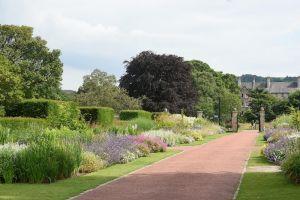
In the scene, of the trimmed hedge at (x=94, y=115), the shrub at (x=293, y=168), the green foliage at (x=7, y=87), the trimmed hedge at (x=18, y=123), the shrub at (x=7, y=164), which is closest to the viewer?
the shrub at (x=293, y=168)

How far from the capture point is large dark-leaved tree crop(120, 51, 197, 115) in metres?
67.2

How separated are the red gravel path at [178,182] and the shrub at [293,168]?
1429mm

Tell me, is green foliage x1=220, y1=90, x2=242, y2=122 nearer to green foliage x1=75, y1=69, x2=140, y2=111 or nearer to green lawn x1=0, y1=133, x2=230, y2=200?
green foliage x1=75, y1=69, x2=140, y2=111

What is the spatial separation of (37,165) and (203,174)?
5284 mm

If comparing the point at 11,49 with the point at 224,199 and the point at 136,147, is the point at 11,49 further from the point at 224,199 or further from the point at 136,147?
the point at 224,199

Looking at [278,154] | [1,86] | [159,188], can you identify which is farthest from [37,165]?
[1,86]

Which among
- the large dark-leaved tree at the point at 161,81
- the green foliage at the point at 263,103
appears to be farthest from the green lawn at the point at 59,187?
the green foliage at the point at 263,103

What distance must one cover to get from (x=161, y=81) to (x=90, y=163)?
50534 mm

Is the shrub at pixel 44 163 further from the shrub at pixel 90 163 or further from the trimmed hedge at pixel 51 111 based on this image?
the trimmed hedge at pixel 51 111

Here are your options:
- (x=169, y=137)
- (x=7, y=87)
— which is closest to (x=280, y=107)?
(x=7, y=87)

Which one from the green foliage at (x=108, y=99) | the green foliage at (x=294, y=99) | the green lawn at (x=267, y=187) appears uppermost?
the green foliage at (x=294, y=99)

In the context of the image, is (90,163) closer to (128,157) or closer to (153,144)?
(128,157)

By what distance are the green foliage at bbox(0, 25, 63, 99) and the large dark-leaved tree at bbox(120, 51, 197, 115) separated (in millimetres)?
13415

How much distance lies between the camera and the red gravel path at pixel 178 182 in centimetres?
1238
